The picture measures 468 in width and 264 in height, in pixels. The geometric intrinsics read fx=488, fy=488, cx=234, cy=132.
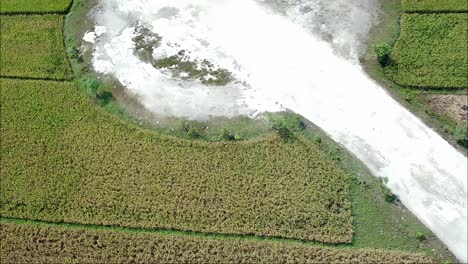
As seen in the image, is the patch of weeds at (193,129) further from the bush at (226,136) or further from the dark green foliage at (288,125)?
the dark green foliage at (288,125)

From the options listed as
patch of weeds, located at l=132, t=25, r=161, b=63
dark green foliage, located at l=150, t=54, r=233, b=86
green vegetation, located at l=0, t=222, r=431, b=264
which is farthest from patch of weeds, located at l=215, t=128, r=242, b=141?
patch of weeds, located at l=132, t=25, r=161, b=63

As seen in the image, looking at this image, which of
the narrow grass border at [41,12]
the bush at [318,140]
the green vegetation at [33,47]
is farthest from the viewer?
the narrow grass border at [41,12]

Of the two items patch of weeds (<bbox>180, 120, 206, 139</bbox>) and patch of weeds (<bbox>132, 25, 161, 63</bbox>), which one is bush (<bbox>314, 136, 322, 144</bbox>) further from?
patch of weeds (<bbox>132, 25, 161, 63</bbox>)

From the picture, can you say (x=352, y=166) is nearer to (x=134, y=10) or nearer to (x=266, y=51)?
(x=266, y=51)

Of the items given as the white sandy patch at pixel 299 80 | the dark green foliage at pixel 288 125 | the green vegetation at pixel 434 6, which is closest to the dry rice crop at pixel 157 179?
the dark green foliage at pixel 288 125

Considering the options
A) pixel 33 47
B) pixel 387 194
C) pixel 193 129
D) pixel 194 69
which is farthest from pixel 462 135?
pixel 33 47
